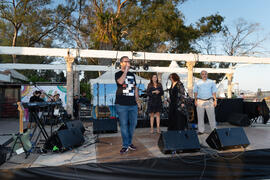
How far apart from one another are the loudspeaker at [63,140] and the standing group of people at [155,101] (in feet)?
3.19

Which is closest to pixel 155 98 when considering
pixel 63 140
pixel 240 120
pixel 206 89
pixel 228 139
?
pixel 206 89

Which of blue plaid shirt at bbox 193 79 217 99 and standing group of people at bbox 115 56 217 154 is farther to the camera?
blue plaid shirt at bbox 193 79 217 99

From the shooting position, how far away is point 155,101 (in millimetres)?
5363

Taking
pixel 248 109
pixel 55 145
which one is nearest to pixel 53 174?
pixel 55 145

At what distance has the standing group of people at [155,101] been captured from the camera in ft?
11.8

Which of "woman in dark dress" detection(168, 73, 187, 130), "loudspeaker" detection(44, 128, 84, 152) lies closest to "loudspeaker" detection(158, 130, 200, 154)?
"woman in dark dress" detection(168, 73, 187, 130)

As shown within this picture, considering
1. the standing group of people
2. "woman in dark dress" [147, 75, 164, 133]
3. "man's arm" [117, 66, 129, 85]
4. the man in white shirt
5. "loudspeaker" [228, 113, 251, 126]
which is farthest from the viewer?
"loudspeaker" [228, 113, 251, 126]

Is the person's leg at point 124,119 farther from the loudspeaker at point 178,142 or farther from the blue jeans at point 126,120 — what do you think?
the loudspeaker at point 178,142

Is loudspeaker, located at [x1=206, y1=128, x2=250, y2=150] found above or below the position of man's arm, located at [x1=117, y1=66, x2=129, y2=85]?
below

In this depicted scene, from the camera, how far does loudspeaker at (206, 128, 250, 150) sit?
3.53m

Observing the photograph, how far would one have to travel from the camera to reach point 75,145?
4.11m

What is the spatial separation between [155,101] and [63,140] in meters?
2.48


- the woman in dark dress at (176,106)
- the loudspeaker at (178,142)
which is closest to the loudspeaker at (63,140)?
the loudspeaker at (178,142)

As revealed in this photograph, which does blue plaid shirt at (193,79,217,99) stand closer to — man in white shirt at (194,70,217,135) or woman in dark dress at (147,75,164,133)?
man in white shirt at (194,70,217,135)
